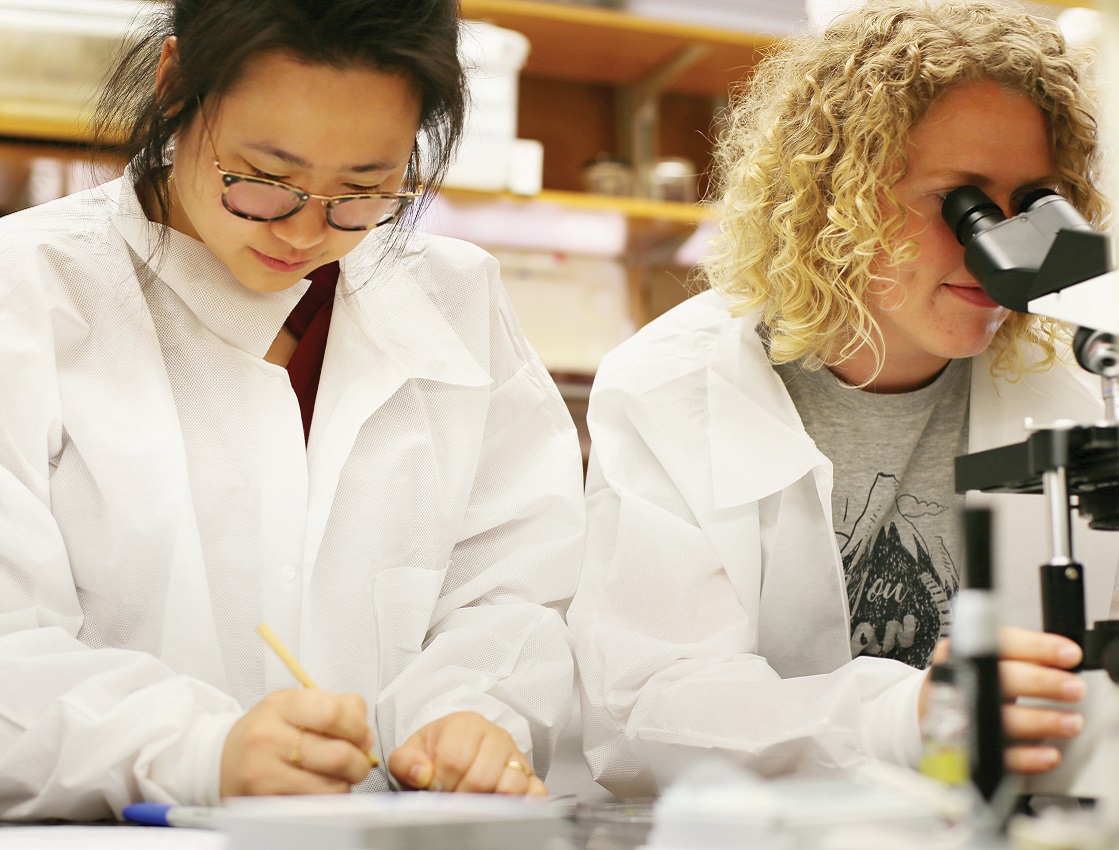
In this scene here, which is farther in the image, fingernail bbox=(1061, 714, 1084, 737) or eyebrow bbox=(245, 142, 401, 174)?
eyebrow bbox=(245, 142, 401, 174)

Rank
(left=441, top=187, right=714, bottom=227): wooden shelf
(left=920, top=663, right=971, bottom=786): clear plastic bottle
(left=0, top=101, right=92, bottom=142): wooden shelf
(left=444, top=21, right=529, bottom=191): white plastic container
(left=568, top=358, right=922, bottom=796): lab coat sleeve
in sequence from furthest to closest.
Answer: (left=441, top=187, right=714, bottom=227): wooden shelf < (left=444, top=21, right=529, bottom=191): white plastic container < (left=0, top=101, right=92, bottom=142): wooden shelf < (left=568, top=358, right=922, bottom=796): lab coat sleeve < (left=920, top=663, right=971, bottom=786): clear plastic bottle

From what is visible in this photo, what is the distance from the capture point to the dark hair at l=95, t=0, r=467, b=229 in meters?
1.17

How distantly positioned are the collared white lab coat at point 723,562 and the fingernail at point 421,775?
1.03ft

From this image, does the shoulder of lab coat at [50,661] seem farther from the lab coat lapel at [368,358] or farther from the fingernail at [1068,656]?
the fingernail at [1068,656]

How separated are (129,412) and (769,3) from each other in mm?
2743

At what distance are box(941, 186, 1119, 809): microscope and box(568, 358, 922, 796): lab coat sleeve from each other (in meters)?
0.20

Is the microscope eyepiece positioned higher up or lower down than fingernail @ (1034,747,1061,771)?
higher up

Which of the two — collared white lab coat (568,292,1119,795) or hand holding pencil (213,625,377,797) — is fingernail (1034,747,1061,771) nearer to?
collared white lab coat (568,292,1119,795)

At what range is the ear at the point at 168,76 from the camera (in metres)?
1.22

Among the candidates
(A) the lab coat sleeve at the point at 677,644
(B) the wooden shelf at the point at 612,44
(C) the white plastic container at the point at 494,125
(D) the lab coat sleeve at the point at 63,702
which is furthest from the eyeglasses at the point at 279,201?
(B) the wooden shelf at the point at 612,44

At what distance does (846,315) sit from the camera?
150 centimetres

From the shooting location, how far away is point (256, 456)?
1.31m

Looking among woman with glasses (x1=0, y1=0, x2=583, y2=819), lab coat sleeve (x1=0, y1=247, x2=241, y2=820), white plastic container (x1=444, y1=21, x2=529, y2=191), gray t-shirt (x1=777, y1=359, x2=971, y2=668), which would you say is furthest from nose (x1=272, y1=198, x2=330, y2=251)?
white plastic container (x1=444, y1=21, x2=529, y2=191)

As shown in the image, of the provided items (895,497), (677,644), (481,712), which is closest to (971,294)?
(895,497)
